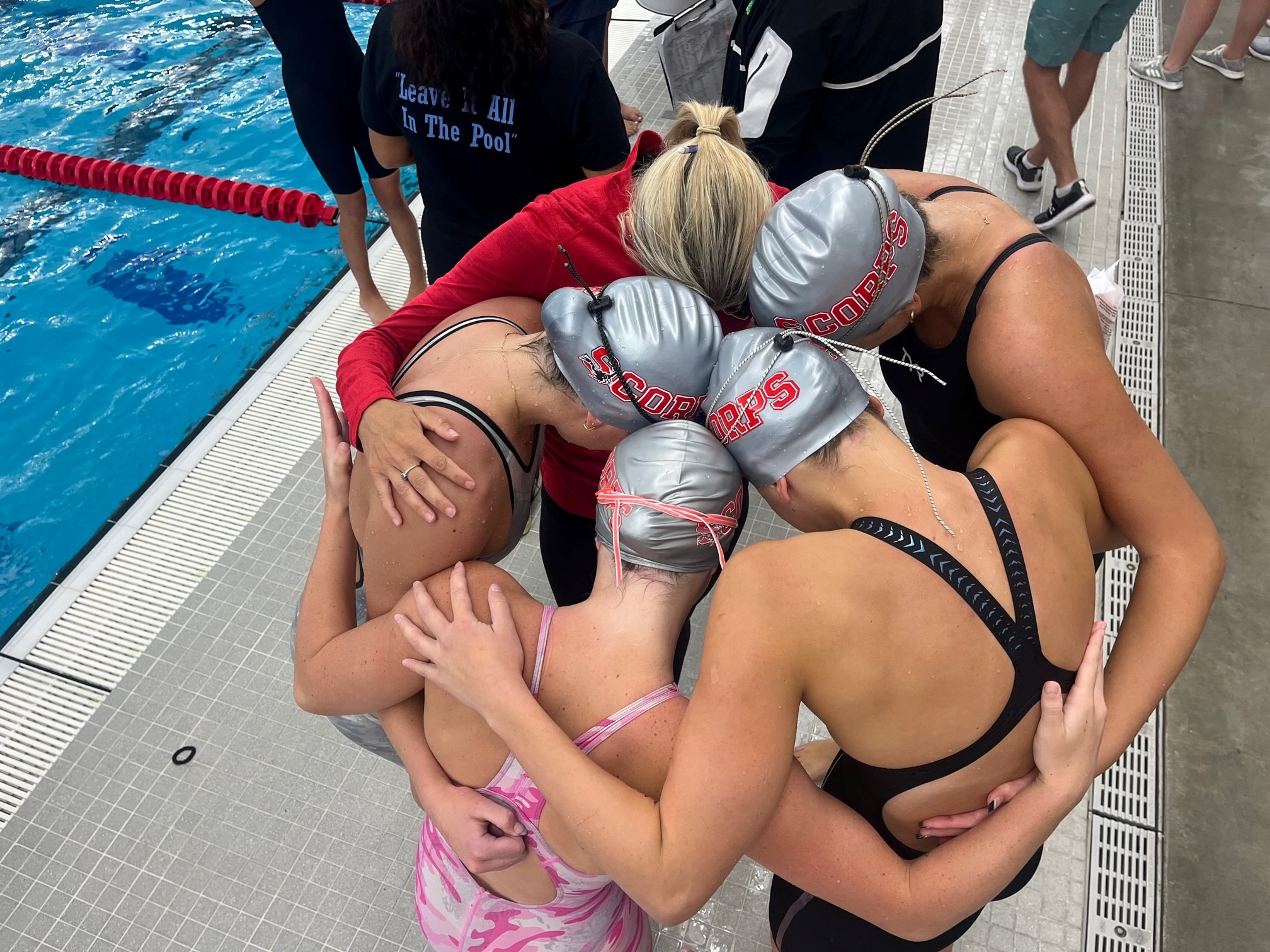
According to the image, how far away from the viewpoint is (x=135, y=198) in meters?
5.47

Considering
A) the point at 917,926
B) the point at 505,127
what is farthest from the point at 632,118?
the point at 917,926

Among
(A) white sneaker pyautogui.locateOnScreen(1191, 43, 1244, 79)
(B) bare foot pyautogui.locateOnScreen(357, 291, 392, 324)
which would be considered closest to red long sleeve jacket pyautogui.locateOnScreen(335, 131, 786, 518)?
(B) bare foot pyautogui.locateOnScreen(357, 291, 392, 324)

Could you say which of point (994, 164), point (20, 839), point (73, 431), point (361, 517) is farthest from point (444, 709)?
point (994, 164)

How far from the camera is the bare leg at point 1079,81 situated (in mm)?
3947

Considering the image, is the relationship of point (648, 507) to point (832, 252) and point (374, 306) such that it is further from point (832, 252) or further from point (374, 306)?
point (374, 306)

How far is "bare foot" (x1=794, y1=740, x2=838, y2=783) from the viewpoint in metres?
2.19

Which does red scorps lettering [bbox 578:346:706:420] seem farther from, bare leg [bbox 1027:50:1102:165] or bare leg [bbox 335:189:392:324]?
bare leg [bbox 1027:50:1102:165]

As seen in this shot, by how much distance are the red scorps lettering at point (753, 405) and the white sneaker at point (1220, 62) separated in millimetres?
6224

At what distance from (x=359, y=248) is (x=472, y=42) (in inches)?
71.5

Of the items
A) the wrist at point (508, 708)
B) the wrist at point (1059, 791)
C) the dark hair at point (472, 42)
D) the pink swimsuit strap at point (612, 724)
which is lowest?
the wrist at point (1059, 791)

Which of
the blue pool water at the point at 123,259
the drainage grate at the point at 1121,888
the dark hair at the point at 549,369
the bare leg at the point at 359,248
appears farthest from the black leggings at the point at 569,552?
the blue pool water at the point at 123,259

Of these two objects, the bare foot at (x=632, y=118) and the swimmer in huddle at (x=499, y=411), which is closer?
the swimmer in huddle at (x=499, y=411)

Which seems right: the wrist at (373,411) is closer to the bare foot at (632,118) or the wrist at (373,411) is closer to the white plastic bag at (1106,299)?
the white plastic bag at (1106,299)

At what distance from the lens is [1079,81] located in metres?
4.03
